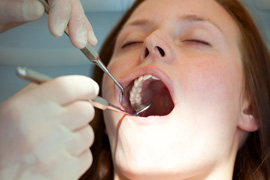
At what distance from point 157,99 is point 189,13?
35 centimetres

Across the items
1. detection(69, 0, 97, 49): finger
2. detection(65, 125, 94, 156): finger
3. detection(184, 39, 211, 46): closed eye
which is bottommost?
detection(184, 39, 211, 46): closed eye

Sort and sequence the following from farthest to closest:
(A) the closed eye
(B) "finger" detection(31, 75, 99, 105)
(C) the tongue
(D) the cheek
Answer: (C) the tongue, (A) the closed eye, (D) the cheek, (B) "finger" detection(31, 75, 99, 105)

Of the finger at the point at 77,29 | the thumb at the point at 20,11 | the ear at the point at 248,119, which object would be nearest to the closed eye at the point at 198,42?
the ear at the point at 248,119

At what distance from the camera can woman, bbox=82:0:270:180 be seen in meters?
0.97

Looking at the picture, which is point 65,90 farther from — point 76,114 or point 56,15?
point 56,15

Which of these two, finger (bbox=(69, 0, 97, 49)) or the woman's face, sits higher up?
finger (bbox=(69, 0, 97, 49))

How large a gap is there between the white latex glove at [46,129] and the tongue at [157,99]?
53 centimetres

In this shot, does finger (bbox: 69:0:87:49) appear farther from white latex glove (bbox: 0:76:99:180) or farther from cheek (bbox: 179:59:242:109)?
cheek (bbox: 179:59:242:109)

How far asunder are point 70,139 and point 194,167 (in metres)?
0.45

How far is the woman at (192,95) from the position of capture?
0.97 metres

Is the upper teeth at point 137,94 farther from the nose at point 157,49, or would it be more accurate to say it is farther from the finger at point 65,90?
the finger at point 65,90

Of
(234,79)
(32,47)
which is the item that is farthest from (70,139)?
(32,47)

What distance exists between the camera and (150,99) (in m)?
1.27

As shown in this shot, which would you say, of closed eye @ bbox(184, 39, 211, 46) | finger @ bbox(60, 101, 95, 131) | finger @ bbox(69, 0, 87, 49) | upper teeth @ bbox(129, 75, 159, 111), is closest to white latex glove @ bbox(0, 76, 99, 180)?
finger @ bbox(60, 101, 95, 131)
